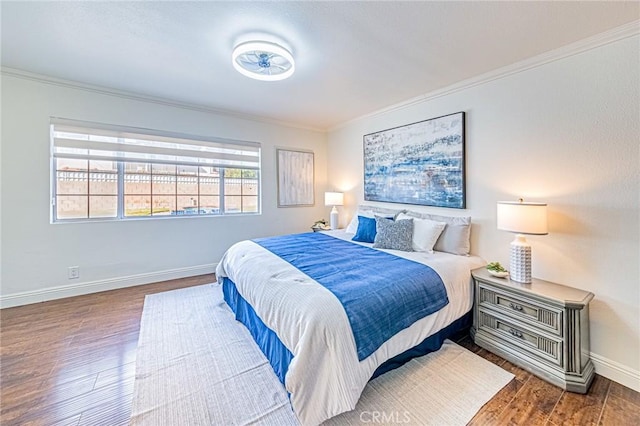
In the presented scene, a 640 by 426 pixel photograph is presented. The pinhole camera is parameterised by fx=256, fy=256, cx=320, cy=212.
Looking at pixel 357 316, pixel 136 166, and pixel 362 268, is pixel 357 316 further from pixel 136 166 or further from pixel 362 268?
pixel 136 166

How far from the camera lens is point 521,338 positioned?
1931mm

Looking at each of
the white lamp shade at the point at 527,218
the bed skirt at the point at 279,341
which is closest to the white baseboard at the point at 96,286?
the bed skirt at the point at 279,341

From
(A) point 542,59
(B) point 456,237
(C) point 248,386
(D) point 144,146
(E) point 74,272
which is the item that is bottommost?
(C) point 248,386

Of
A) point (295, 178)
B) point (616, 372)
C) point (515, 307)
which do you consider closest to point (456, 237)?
point (515, 307)

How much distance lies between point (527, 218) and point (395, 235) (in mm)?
1140

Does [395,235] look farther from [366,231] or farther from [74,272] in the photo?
[74,272]

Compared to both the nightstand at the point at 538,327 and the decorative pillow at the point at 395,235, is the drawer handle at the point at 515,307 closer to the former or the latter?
the nightstand at the point at 538,327

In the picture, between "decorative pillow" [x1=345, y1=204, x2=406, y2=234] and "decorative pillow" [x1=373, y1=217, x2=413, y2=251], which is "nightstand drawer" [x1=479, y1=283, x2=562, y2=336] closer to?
"decorative pillow" [x1=373, y1=217, x2=413, y2=251]

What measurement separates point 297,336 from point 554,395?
5.60 ft

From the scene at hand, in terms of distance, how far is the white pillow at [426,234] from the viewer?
8.79 feet

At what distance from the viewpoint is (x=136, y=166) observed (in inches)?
137

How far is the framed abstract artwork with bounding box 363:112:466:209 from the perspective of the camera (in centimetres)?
287

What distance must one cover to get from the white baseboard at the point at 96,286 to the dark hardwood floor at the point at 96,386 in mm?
332

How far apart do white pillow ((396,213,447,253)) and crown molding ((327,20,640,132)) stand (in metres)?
1.52
